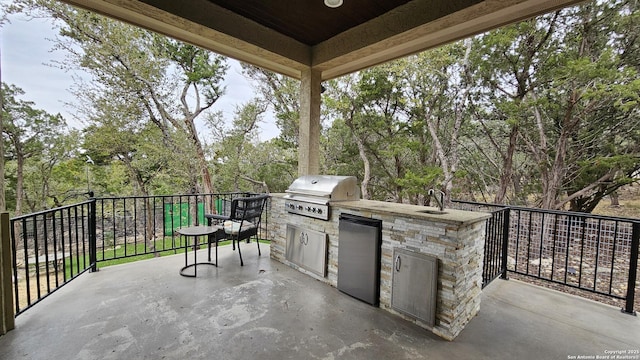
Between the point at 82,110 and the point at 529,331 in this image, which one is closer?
the point at 529,331

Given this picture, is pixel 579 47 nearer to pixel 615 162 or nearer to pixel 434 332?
pixel 615 162

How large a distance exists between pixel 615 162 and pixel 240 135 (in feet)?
33.1

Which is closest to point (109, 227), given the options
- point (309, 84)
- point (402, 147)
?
point (309, 84)

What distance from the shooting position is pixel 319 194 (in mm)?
3113

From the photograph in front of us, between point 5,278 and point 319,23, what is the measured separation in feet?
12.7

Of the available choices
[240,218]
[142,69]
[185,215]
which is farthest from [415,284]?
[185,215]

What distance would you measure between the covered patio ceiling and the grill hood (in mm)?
1638

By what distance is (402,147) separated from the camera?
8.06 metres

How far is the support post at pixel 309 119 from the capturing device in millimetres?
3947

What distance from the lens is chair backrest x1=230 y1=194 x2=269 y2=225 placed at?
3480mm

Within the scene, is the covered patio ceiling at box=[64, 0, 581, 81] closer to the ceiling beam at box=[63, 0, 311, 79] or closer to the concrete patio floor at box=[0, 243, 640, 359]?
the ceiling beam at box=[63, 0, 311, 79]

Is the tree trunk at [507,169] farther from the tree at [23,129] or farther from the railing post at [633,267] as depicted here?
the tree at [23,129]

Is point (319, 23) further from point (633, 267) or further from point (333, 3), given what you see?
point (633, 267)

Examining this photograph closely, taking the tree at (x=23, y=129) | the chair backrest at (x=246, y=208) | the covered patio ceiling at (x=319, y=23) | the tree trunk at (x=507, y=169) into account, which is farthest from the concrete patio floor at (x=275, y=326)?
the tree at (x=23, y=129)
